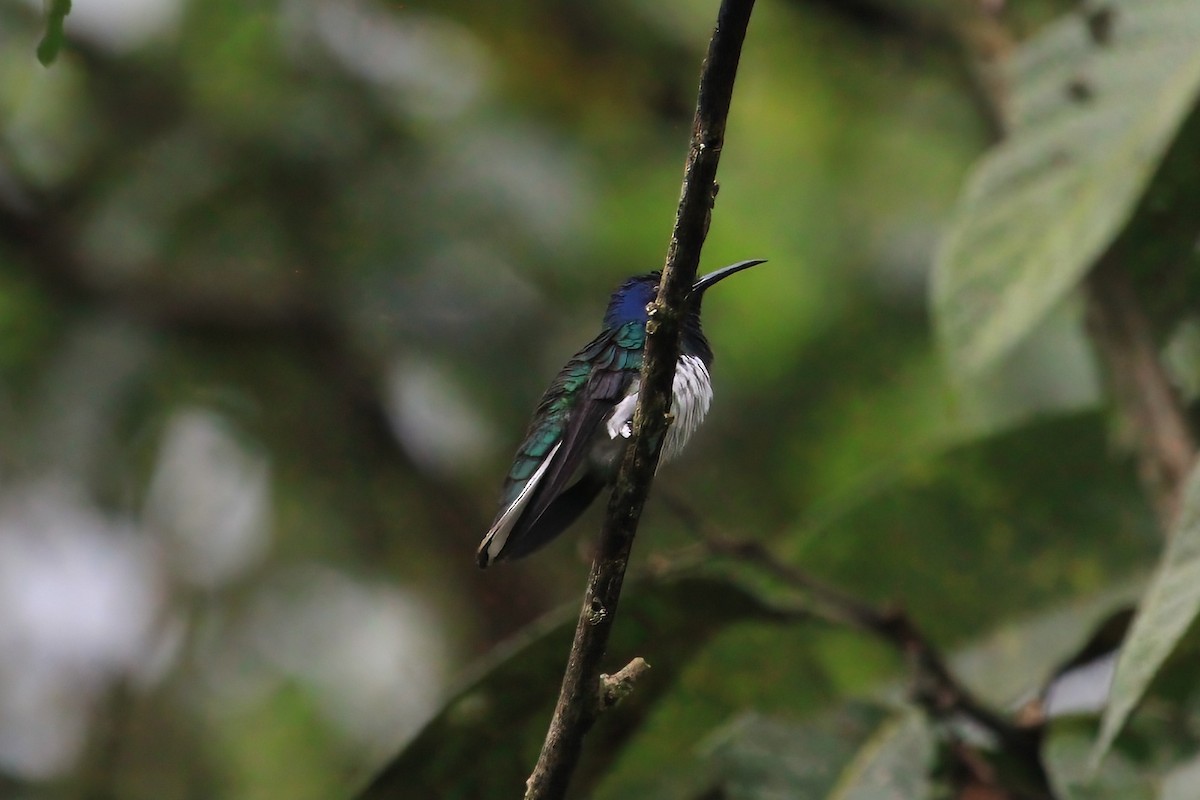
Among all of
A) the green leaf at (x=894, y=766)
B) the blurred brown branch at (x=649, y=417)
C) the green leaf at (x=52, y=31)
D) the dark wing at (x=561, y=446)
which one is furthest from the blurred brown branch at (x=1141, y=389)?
the green leaf at (x=52, y=31)

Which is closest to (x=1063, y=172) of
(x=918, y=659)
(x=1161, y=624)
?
(x=918, y=659)

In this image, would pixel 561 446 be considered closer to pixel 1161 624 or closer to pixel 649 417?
pixel 649 417

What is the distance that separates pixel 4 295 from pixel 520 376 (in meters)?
2.21

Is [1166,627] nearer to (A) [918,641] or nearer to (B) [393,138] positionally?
(A) [918,641]

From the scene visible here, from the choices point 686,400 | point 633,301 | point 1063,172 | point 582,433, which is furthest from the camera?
point 1063,172

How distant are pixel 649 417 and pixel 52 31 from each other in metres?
0.75

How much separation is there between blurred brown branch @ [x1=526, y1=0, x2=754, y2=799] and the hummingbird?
1.02ft

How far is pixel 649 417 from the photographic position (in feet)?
5.26

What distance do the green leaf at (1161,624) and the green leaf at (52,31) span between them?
1.80 metres

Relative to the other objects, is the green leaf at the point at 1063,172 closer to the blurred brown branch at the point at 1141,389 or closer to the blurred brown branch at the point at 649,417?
the blurred brown branch at the point at 1141,389

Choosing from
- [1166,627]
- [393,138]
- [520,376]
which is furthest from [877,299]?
[1166,627]

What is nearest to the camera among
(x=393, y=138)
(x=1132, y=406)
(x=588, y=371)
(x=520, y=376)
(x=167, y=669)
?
(x=588, y=371)

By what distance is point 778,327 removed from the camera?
6.00 metres

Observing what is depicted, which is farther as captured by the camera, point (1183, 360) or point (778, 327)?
point (778, 327)
